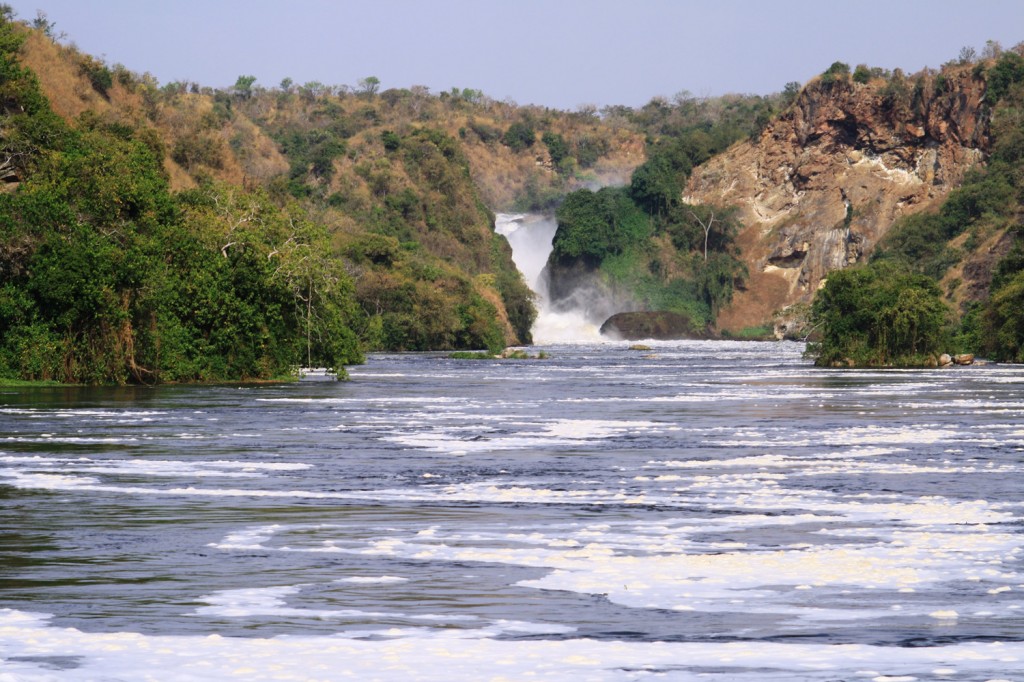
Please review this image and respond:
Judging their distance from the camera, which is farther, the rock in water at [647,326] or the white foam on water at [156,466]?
the rock in water at [647,326]

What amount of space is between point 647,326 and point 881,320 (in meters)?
106

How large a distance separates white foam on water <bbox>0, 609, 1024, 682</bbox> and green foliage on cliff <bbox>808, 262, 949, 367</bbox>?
69.8 meters

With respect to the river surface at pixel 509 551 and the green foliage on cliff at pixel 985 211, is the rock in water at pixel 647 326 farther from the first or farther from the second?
the river surface at pixel 509 551

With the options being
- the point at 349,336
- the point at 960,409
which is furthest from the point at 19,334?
the point at 960,409

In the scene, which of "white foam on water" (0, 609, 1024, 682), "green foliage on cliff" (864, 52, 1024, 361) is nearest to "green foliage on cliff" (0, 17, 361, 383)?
"white foam on water" (0, 609, 1024, 682)

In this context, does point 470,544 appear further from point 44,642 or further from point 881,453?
point 881,453

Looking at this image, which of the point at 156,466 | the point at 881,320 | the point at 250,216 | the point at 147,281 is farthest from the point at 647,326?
the point at 156,466

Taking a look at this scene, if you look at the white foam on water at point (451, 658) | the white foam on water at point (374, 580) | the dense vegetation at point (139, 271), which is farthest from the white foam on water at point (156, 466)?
the dense vegetation at point (139, 271)

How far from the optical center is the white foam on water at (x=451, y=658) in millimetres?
10914

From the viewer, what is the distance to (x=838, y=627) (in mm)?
12492

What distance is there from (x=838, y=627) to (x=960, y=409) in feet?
103

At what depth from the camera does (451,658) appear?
37.6 feet

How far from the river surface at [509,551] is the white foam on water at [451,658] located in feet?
0.11

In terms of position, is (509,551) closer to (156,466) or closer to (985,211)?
(156,466)
